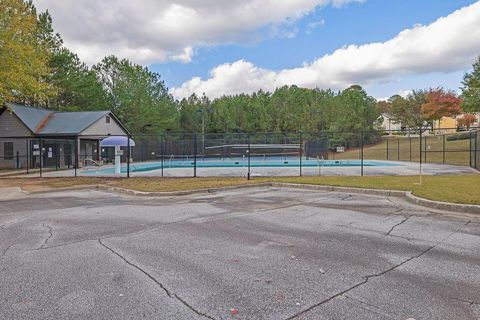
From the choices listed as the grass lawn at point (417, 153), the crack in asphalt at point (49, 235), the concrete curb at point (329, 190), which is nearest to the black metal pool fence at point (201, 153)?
the grass lawn at point (417, 153)

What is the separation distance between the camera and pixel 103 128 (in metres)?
36.7

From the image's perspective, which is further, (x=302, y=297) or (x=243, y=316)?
(x=302, y=297)

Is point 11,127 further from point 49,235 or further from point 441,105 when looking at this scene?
point 441,105

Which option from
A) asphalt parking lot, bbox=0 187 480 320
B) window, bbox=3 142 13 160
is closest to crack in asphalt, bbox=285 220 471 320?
asphalt parking lot, bbox=0 187 480 320

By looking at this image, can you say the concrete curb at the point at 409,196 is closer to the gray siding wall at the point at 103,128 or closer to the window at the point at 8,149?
the gray siding wall at the point at 103,128

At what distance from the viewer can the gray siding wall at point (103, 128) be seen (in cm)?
3457

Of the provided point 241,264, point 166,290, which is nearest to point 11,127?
point 241,264

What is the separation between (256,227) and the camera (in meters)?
8.02

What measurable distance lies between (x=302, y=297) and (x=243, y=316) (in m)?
0.80

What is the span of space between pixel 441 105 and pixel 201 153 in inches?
1384

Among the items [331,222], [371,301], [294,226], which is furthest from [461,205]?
[371,301]

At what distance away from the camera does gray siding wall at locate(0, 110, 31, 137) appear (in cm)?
3272

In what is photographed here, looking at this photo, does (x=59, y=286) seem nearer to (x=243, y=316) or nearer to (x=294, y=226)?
(x=243, y=316)

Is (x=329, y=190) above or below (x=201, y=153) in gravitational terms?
below
